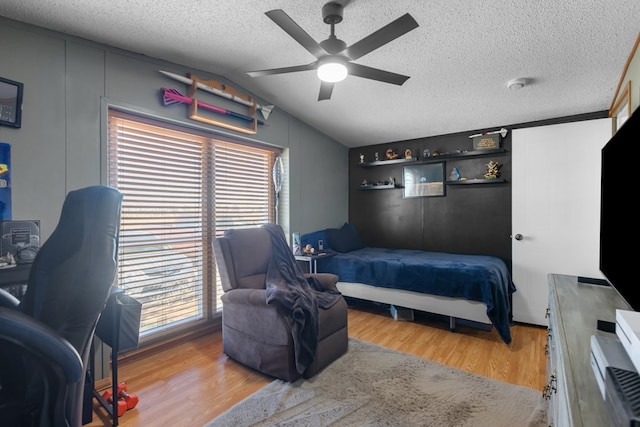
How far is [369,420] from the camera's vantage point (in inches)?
69.5

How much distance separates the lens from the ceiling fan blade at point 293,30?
1598mm

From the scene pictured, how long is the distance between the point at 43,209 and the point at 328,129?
10.7 feet

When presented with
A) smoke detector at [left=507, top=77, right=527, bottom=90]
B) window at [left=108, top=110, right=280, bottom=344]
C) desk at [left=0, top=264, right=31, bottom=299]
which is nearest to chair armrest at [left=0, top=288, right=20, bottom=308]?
desk at [left=0, top=264, right=31, bottom=299]

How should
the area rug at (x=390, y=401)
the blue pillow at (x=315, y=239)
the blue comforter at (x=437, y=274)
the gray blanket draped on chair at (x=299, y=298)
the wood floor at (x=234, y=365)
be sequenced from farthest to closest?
the blue pillow at (x=315, y=239)
the blue comforter at (x=437, y=274)
the gray blanket draped on chair at (x=299, y=298)
the wood floor at (x=234, y=365)
the area rug at (x=390, y=401)

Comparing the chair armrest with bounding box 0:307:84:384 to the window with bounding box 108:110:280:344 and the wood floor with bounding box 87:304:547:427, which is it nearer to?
the wood floor with bounding box 87:304:547:427

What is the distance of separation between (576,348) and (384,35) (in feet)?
5.61

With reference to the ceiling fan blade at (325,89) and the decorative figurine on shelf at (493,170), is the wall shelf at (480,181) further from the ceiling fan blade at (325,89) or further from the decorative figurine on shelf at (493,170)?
the ceiling fan blade at (325,89)

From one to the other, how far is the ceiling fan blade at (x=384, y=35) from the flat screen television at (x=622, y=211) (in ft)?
3.55

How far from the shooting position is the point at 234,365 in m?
2.42

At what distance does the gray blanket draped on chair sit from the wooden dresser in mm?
1377

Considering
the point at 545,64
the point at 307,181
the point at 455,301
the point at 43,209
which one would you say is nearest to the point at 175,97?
the point at 43,209

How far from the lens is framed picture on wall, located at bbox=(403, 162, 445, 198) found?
4.08m

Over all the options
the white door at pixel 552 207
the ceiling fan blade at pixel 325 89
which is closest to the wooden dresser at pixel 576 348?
the white door at pixel 552 207

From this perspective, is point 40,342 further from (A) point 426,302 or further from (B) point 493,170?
(B) point 493,170
